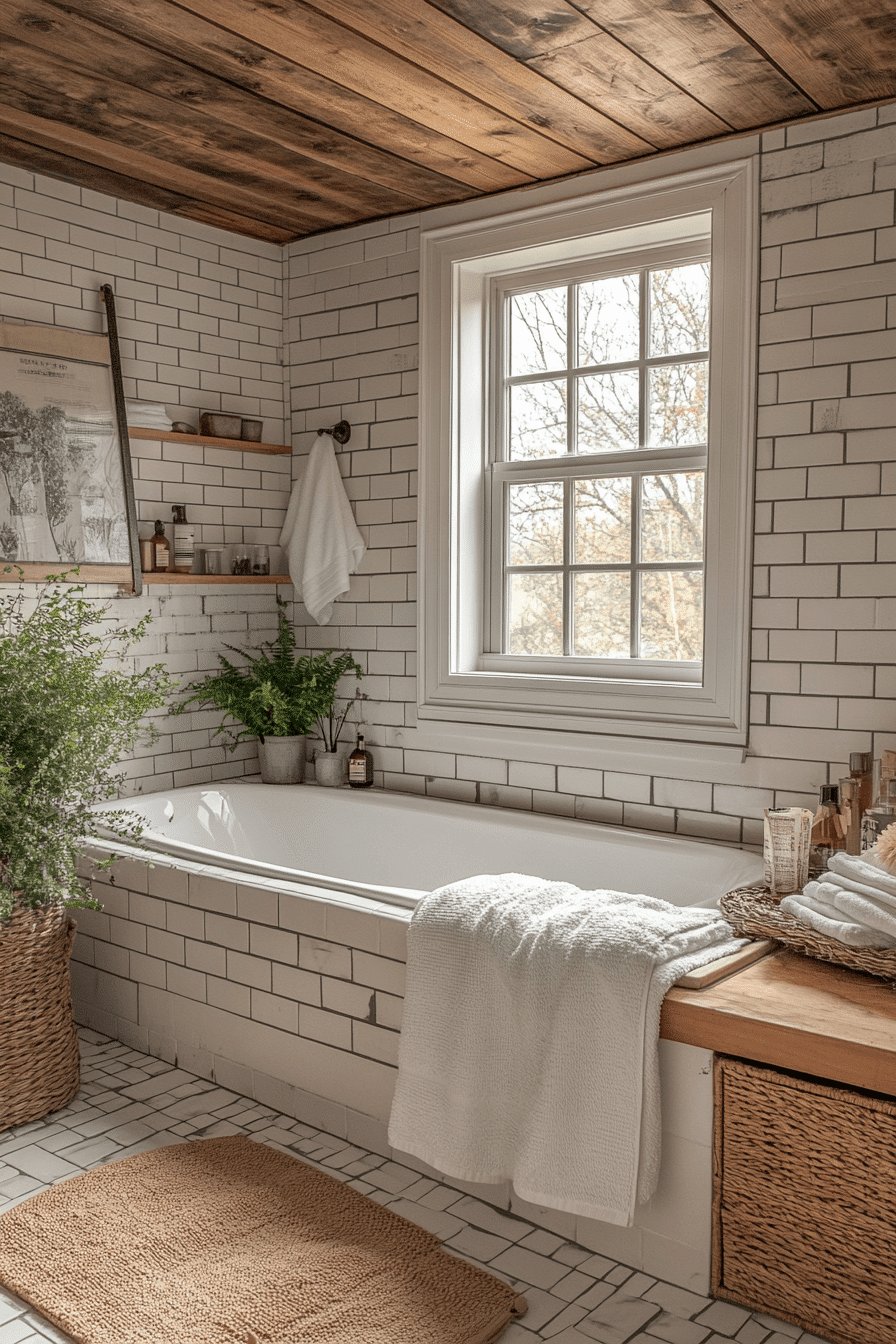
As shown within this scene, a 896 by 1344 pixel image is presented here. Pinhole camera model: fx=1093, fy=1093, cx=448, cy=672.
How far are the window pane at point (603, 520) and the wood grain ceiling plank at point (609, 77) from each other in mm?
992

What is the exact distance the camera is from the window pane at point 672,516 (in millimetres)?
3326

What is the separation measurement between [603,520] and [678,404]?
426mm

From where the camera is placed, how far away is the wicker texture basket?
2627 mm

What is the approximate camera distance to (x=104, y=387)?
3.58 m

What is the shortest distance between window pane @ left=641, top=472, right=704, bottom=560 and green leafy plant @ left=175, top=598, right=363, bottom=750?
1.22 meters

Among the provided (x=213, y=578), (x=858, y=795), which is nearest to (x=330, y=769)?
(x=213, y=578)

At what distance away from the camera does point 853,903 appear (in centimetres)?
212

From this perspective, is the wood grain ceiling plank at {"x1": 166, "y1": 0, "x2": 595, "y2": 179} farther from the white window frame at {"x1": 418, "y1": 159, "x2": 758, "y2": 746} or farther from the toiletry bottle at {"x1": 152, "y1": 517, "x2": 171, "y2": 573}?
the toiletry bottle at {"x1": 152, "y1": 517, "x2": 171, "y2": 573}

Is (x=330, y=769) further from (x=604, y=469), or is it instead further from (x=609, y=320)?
(x=609, y=320)

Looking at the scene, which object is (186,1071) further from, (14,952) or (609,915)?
(609,915)

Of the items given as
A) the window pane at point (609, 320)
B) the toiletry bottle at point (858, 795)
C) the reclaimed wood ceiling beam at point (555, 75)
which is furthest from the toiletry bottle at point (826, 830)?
the reclaimed wood ceiling beam at point (555, 75)

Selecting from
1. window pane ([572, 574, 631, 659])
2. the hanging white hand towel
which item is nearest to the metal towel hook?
the hanging white hand towel

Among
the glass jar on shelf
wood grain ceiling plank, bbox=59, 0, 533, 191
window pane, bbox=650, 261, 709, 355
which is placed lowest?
the glass jar on shelf

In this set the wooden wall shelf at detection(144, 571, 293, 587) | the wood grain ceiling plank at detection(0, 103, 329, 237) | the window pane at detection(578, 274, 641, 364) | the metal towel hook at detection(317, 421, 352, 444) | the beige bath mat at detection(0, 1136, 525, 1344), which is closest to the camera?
the beige bath mat at detection(0, 1136, 525, 1344)
